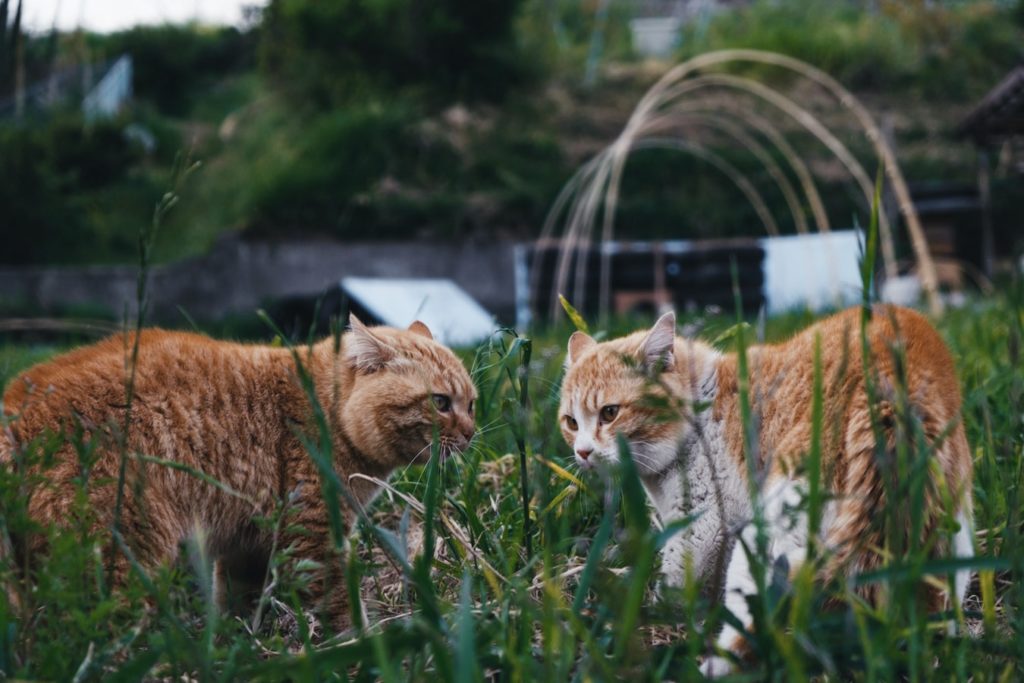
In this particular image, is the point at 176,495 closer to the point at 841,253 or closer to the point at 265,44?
the point at 841,253

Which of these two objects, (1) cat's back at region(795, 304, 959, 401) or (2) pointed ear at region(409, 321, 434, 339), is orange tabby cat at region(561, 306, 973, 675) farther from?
(2) pointed ear at region(409, 321, 434, 339)

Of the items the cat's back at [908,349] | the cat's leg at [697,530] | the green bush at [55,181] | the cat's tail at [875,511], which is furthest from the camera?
the green bush at [55,181]

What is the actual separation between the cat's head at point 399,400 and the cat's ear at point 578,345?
324mm

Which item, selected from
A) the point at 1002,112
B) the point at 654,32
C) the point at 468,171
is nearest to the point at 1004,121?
the point at 1002,112

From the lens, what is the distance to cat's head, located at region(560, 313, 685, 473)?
2010mm

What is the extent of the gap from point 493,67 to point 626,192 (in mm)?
2301

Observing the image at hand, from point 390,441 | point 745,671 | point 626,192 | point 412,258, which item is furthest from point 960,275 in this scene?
point 745,671

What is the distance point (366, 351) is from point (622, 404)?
1.93 ft

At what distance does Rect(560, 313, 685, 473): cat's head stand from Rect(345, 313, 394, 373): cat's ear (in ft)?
1.48

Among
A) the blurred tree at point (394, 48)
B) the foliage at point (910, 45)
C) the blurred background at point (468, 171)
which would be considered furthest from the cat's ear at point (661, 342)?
the foliage at point (910, 45)

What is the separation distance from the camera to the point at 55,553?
1.09 meters

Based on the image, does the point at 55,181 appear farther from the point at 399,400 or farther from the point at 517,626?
the point at 517,626

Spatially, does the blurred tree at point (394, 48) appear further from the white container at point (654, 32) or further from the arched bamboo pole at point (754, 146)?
the white container at point (654, 32)

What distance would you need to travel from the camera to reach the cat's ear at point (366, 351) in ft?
6.82
